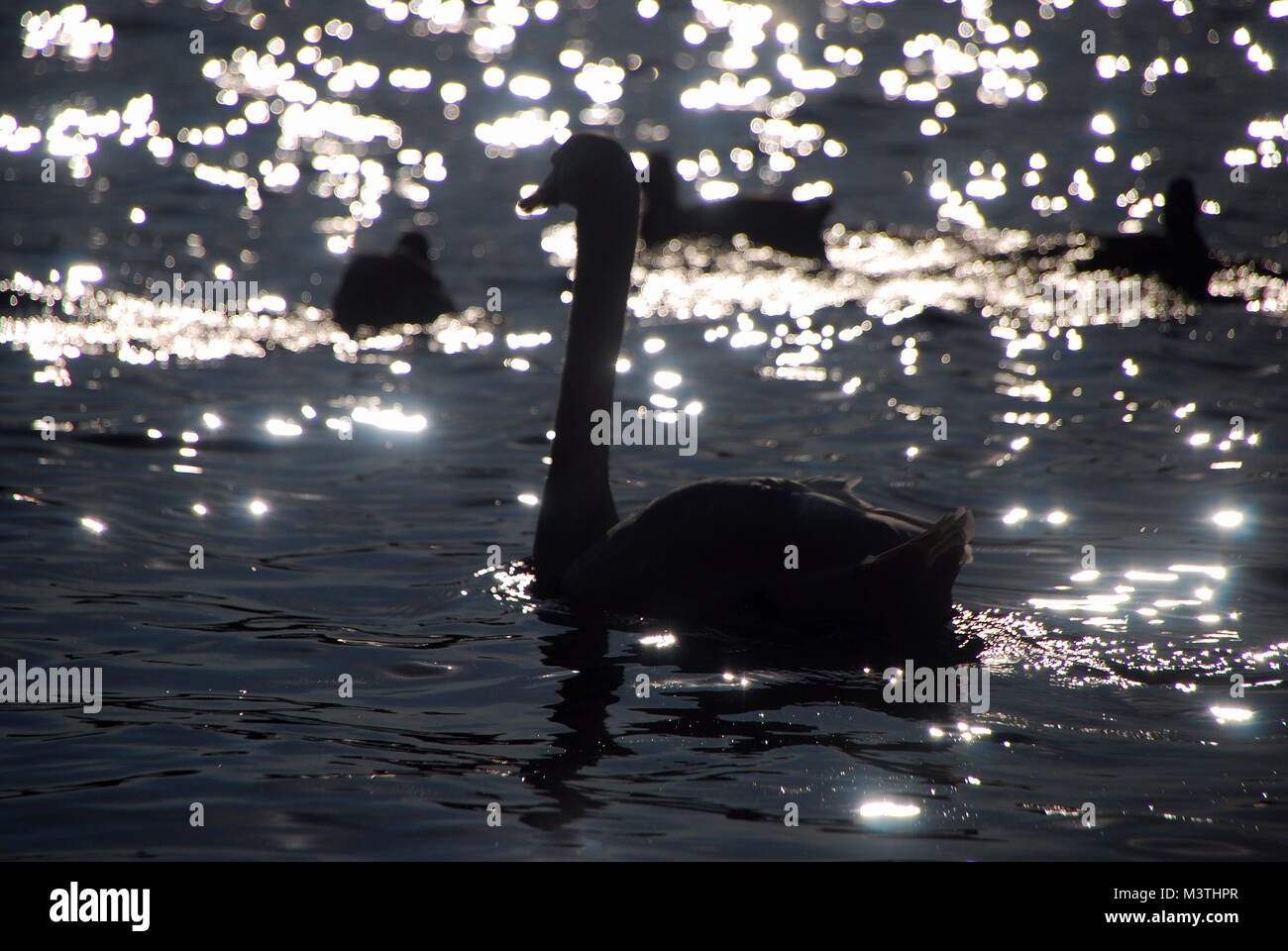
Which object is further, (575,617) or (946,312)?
(946,312)

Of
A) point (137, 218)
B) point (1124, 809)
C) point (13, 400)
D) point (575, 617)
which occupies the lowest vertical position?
point (1124, 809)

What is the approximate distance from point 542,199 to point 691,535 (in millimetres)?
2012

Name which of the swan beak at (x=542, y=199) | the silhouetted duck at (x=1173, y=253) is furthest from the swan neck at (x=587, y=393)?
the silhouetted duck at (x=1173, y=253)

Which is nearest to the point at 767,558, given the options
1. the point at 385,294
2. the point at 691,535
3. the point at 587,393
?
the point at 691,535

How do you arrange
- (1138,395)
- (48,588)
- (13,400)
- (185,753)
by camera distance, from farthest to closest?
(1138,395) → (13,400) → (48,588) → (185,753)

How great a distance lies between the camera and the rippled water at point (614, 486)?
581 cm

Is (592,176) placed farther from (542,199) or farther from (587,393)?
(587,393)

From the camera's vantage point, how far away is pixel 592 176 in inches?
328

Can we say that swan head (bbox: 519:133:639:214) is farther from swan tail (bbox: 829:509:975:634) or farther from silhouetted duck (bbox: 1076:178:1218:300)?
silhouetted duck (bbox: 1076:178:1218:300)

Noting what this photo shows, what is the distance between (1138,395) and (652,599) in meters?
6.98

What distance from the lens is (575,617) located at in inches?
310

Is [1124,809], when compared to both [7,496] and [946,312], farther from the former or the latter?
[946,312]

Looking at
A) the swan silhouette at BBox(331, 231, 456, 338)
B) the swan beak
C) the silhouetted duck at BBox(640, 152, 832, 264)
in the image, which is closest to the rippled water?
the swan silhouette at BBox(331, 231, 456, 338)

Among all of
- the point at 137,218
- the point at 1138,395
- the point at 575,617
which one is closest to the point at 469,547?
the point at 575,617
